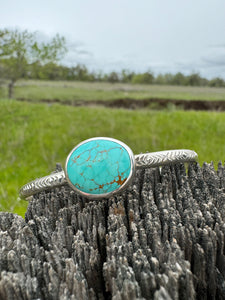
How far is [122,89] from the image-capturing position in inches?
467

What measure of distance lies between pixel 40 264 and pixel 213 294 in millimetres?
714

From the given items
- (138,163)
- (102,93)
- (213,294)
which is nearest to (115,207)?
(138,163)

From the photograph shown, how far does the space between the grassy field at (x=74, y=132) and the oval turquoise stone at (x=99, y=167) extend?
2.92 metres

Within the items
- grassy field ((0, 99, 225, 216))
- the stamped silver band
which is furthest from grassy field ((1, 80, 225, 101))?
the stamped silver band

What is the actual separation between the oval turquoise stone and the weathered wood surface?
9 cm

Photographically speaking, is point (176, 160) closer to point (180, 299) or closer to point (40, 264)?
point (180, 299)

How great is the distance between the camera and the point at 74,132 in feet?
24.5

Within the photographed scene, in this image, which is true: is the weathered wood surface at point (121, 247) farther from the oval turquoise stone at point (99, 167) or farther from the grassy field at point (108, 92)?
the grassy field at point (108, 92)

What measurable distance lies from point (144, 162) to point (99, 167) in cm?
29

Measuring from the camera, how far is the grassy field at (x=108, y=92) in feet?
36.0

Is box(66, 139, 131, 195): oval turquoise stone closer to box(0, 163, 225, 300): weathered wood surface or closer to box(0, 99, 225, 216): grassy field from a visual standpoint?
box(0, 163, 225, 300): weathered wood surface

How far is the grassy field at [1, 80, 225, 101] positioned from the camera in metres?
11.0

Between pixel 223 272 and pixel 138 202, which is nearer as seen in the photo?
pixel 223 272

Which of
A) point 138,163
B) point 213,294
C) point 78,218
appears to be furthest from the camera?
point 138,163
